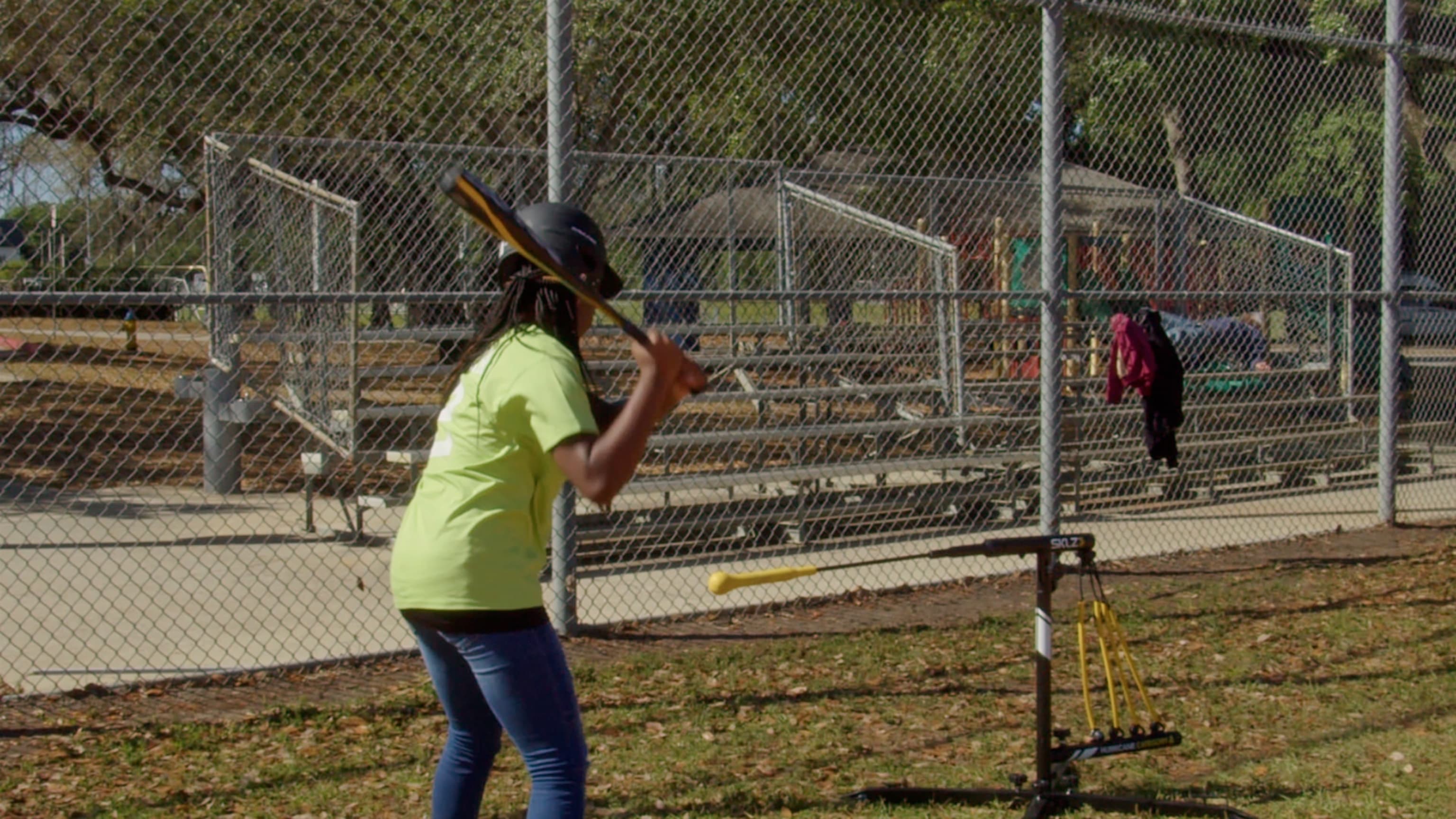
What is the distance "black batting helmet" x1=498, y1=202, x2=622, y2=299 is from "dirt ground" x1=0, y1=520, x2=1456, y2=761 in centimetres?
301

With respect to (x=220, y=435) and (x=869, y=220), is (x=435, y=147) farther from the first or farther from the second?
(x=869, y=220)

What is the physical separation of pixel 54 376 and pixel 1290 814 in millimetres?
14925

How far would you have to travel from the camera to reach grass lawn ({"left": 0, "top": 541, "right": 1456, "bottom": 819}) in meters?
4.42

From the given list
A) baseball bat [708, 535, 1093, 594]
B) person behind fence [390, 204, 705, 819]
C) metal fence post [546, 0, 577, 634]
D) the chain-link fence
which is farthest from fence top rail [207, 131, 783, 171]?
person behind fence [390, 204, 705, 819]

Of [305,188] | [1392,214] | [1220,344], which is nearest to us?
[305,188]


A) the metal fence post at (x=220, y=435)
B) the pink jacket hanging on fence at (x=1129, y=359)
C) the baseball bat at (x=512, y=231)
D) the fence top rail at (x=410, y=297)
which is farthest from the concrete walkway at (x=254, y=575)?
the baseball bat at (x=512, y=231)

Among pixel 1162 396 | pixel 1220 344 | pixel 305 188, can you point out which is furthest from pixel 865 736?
pixel 1220 344

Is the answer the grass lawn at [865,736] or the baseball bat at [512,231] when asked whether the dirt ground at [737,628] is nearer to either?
the grass lawn at [865,736]

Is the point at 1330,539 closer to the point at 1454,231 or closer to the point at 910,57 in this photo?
the point at 1454,231

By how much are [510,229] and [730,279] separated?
8.01m

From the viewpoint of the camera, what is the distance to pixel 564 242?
2977 mm

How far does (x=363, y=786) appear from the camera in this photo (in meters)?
4.54

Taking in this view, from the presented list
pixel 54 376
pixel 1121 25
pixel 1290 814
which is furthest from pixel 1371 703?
pixel 54 376

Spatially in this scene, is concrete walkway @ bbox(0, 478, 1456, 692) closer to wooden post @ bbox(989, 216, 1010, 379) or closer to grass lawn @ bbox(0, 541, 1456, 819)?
grass lawn @ bbox(0, 541, 1456, 819)
